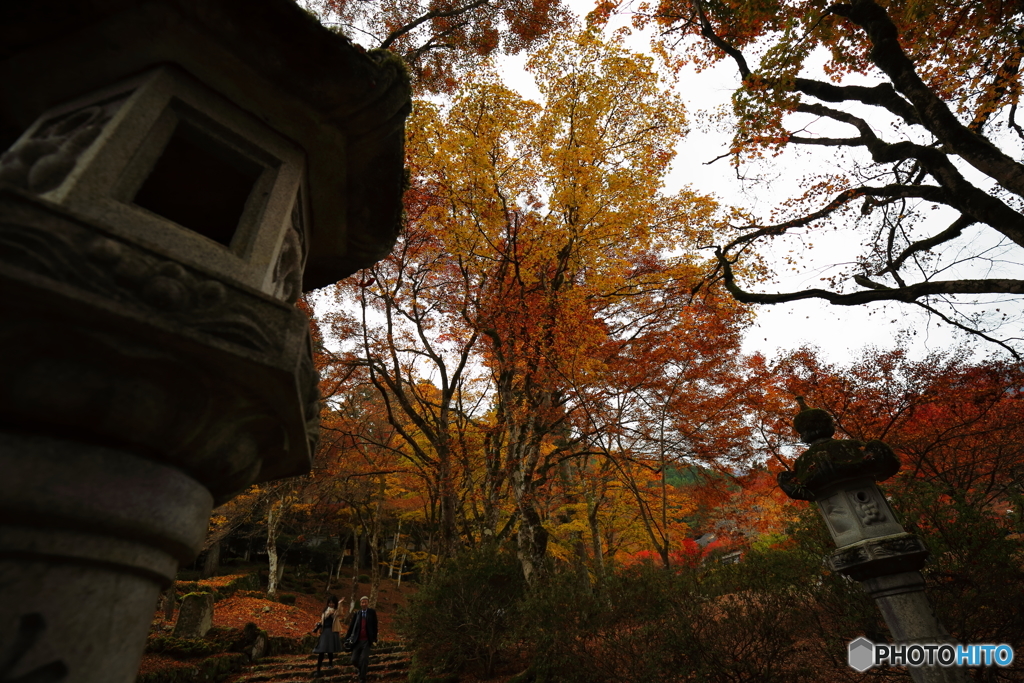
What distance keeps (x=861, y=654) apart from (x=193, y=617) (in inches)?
532

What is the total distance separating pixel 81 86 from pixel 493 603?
8666 mm

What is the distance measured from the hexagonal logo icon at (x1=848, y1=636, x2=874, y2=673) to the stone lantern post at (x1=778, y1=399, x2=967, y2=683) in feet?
2.97

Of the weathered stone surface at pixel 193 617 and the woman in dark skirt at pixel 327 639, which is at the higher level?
the weathered stone surface at pixel 193 617

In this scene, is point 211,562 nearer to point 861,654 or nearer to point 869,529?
point 861,654

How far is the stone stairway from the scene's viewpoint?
9.91 metres

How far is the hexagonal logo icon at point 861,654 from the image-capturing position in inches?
189

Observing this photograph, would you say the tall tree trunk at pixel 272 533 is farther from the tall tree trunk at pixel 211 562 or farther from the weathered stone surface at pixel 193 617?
the weathered stone surface at pixel 193 617

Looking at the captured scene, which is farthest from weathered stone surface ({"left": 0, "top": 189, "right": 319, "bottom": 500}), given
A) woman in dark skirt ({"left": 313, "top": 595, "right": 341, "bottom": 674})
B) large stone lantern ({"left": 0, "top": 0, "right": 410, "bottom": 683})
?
woman in dark skirt ({"left": 313, "top": 595, "right": 341, "bottom": 674})

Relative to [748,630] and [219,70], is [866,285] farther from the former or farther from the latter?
[219,70]

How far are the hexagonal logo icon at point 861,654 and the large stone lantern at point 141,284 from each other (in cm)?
597

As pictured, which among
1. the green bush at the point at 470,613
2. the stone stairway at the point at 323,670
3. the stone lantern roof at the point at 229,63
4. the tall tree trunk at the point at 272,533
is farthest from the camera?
the tall tree trunk at the point at 272,533

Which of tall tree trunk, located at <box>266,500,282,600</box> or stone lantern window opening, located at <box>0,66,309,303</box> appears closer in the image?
stone lantern window opening, located at <box>0,66,309,303</box>

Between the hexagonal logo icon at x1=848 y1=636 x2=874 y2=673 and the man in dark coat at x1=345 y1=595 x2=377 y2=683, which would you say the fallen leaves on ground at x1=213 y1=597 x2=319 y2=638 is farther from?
the hexagonal logo icon at x1=848 y1=636 x2=874 y2=673

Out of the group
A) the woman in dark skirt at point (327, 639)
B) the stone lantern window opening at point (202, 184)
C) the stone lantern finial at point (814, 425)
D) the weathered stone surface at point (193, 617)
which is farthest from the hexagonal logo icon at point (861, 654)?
the weathered stone surface at point (193, 617)
